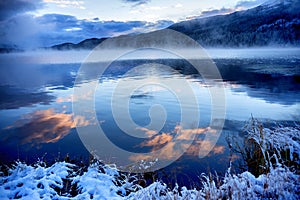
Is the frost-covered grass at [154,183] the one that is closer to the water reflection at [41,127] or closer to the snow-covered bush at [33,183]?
the snow-covered bush at [33,183]

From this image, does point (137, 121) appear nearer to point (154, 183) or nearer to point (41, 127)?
point (41, 127)

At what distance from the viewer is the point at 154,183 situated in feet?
18.5

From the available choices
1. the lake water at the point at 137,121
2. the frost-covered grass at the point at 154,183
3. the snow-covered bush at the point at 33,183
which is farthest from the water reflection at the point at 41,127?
the frost-covered grass at the point at 154,183

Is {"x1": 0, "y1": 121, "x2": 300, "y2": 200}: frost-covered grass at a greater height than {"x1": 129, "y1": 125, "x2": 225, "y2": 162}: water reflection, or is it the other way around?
{"x1": 0, "y1": 121, "x2": 300, "y2": 200}: frost-covered grass

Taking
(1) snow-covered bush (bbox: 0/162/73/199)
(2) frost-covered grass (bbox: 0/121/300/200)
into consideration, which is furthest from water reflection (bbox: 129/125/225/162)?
(1) snow-covered bush (bbox: 0/162/73/199)

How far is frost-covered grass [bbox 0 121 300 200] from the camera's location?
5.08 meters

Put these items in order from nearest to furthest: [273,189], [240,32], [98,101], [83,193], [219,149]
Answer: [273,189], [83,193], [219,149], [98,101], [240,32]

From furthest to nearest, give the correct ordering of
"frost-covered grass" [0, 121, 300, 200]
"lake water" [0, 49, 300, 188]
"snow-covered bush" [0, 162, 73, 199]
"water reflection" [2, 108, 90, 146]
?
"water reflection" [2, 108, 90, 146]
"lake water" [0, 49, 300, 188]
"snow-covered bush" [0, 162, 73, 199]
"frost-covered grass" [0, 121, 300, 200]

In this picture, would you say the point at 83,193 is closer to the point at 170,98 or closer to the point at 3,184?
the point at 3,184

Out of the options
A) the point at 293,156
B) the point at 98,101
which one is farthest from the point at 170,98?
the point at 293,156

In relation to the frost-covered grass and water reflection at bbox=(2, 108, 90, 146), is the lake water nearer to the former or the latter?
water reflection at bbox=(2, 108, 90, 146)

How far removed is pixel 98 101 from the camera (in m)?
20.0

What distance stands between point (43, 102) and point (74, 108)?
14.0 ft

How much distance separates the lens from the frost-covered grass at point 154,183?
5.08m
